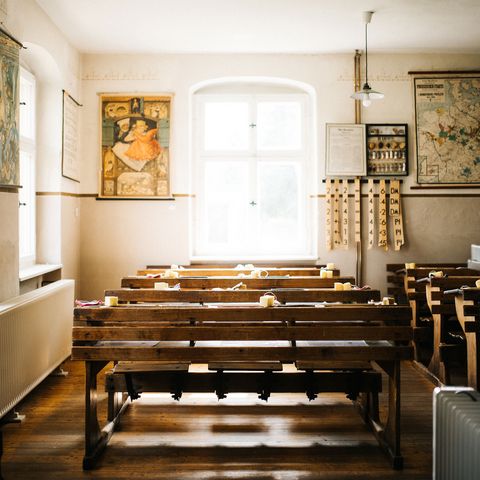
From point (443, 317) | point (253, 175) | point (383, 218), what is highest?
point (253, 175)

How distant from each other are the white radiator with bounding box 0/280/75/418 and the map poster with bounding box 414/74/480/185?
4350mm

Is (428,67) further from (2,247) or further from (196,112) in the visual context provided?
(2,247)

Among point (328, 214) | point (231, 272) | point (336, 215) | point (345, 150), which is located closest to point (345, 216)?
point (336, 215)

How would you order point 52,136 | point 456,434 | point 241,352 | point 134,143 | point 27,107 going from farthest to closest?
point 134,143, point 52,136, point 27,107, point 241,352, point 456,434

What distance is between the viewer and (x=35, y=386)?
152 inches

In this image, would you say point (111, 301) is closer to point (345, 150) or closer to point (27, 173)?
point (27, 173)

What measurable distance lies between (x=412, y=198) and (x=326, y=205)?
1.06 m

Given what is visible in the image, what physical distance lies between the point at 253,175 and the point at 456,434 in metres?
4.77

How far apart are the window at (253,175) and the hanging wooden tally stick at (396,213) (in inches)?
40.3

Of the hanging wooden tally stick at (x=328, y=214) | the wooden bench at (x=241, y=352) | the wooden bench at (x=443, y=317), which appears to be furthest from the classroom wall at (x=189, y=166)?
the wooden bench at (x=241, y=352)

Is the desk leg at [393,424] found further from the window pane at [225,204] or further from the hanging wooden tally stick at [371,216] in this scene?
the window pane at [225,204]

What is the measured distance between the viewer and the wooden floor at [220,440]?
2.74 m

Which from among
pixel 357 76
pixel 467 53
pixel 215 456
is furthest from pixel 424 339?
pixel 467 53

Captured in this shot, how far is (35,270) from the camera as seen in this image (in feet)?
15.7
